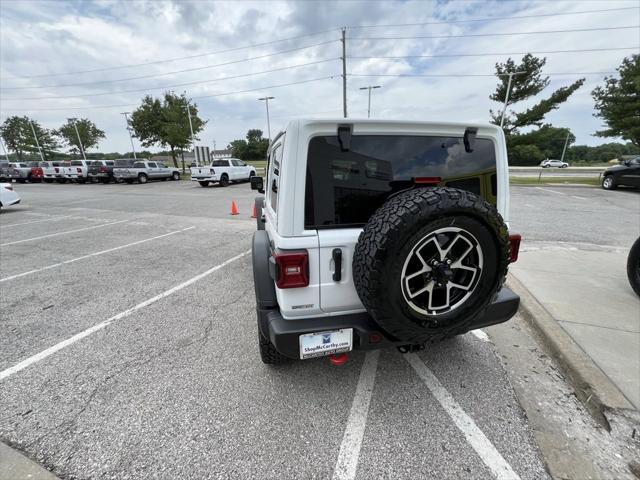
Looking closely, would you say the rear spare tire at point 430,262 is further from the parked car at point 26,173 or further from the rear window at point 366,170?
the parked car at point 26,173

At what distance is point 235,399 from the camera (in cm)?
215

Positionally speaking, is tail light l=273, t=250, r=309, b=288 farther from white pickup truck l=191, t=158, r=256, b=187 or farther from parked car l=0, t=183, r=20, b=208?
white pickup truck l=191, t=158, r=256, b=187

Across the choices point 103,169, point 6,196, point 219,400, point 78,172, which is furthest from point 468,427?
point 78,172

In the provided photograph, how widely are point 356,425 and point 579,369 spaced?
191 cm

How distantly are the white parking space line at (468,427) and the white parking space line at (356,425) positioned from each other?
1.33 ft

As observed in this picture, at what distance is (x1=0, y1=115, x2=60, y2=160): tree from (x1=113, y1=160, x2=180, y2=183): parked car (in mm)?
45475

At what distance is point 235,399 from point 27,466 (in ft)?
3.85

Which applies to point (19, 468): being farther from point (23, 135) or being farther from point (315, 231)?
point (23, 135)

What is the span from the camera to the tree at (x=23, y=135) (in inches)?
2103

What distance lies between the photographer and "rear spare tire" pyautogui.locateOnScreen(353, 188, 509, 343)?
162cm

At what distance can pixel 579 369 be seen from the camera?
2.34 m

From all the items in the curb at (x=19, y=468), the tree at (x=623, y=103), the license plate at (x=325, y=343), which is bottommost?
the curb at (x=19, y=468)

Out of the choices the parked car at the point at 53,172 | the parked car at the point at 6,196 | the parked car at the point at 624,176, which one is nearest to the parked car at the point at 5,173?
the parked car at the point at 53,172

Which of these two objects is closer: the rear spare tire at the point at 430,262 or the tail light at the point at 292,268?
the rear spare tire at the point at 430,262
